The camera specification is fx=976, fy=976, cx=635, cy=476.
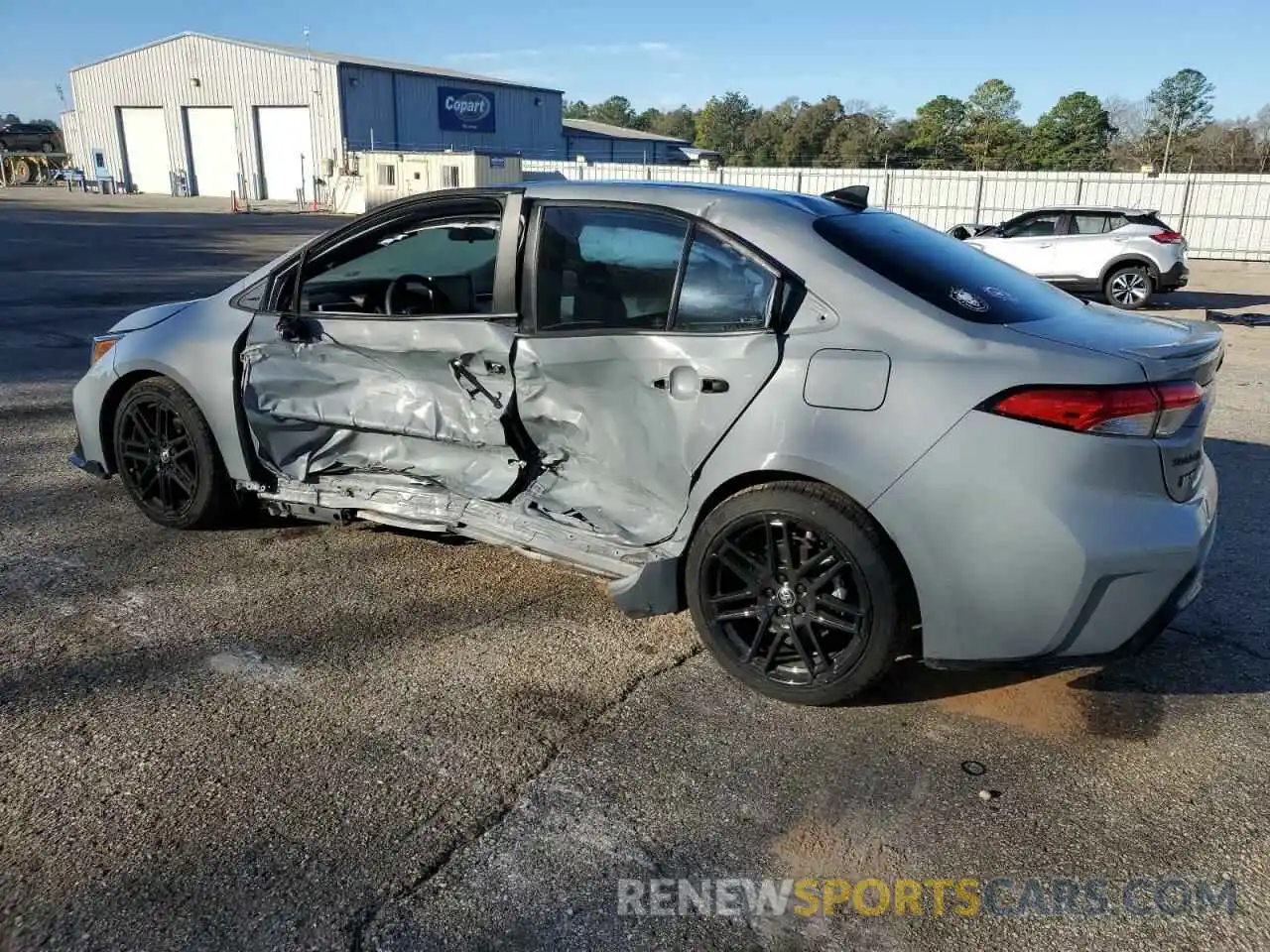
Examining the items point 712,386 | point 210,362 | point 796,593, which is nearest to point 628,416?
point 712,386

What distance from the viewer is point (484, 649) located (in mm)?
3637

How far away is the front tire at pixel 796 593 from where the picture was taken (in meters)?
3.00

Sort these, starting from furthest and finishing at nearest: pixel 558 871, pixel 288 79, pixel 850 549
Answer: pixel 288 79 < pixel 850 549 < pixel 558 871

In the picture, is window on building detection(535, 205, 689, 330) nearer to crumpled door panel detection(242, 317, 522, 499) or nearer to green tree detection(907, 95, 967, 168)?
crumpled door panel detection(242, 317, 522, 499)

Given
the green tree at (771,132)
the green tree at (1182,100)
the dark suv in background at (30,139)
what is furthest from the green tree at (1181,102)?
the dark suv in background at (30,139)

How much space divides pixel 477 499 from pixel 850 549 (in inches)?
62.6

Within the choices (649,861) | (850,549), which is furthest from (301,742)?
(850,549)

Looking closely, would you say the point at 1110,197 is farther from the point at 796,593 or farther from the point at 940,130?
the point at 940,130

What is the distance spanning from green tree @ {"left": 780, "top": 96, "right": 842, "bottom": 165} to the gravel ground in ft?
238

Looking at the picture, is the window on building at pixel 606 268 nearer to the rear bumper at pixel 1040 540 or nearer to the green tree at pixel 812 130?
the rear bumper at pixel 1040 540

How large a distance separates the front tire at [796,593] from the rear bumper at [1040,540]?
127 mm

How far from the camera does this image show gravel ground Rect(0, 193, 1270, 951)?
2.32 meters

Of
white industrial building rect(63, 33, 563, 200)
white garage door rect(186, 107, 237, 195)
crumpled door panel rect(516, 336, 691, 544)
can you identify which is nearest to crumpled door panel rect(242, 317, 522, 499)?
crumpled door panel rect(516, 336, 691, 544)

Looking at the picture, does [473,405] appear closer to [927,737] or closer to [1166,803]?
[927,737]
